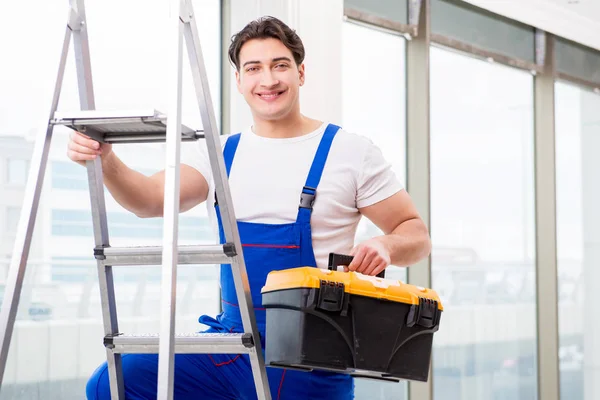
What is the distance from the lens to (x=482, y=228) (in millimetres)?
5117

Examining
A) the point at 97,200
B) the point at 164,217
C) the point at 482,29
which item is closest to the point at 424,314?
the point at 164,217

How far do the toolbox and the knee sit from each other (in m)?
0.43

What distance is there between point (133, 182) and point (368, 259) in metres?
0.58

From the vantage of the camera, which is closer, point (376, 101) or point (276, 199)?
point (276, 199)

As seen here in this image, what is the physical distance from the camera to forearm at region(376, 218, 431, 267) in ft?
6.80

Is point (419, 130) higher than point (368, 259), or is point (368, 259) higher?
point (419, 130)

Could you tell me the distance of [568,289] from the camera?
19.6ft

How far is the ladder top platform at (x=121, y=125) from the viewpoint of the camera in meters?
1.61

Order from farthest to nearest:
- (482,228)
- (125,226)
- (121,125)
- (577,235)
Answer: (577,235) < (482,228) < (125,226) < (121,125)

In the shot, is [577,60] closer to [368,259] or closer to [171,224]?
[368,259]

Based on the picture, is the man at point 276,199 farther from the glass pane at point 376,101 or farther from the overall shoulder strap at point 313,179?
the glass pane at point 376,101

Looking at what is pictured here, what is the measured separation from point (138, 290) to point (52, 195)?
0.52 metres

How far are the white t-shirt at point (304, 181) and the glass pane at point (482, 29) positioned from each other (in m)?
2.68

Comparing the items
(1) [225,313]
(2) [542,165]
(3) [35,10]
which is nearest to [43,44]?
(3) [35,10]
